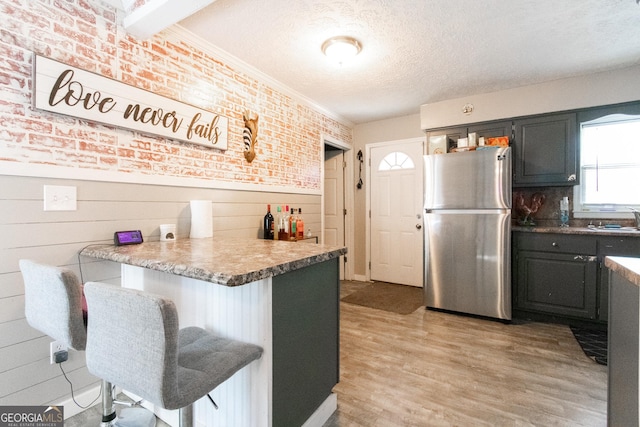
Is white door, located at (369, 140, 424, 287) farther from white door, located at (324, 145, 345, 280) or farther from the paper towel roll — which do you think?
the paper towel roll

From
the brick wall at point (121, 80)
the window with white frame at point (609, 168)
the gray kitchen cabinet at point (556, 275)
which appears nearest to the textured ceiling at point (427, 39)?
the brick wall at point (121, 80)

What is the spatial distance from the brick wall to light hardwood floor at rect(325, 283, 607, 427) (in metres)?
1.89

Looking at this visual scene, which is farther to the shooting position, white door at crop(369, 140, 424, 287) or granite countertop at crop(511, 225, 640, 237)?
white door at crop(369, 140, 424, 287)

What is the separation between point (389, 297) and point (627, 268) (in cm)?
294

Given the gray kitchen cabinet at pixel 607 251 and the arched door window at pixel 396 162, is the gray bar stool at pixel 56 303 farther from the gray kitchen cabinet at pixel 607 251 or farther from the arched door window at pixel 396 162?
the arched door window at pixel 396 162

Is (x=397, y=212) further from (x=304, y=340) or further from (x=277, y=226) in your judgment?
(x=304, y=340)

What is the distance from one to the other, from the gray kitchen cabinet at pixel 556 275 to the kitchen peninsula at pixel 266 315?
7.94 ft

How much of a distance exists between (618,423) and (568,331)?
78.6 inches

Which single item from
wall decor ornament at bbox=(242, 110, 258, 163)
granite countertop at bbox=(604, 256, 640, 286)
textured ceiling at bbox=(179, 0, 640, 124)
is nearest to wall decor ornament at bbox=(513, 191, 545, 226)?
textured ceiling at bbox=(179, 0, 640, 124)

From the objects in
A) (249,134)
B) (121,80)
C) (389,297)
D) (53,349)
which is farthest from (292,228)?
(53,349)

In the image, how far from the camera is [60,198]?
1.59 metres

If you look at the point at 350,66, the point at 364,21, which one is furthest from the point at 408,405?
Answer: the point at 350,66

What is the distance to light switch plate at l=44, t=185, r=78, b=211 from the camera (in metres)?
1.55

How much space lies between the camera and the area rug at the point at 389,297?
3.44m
